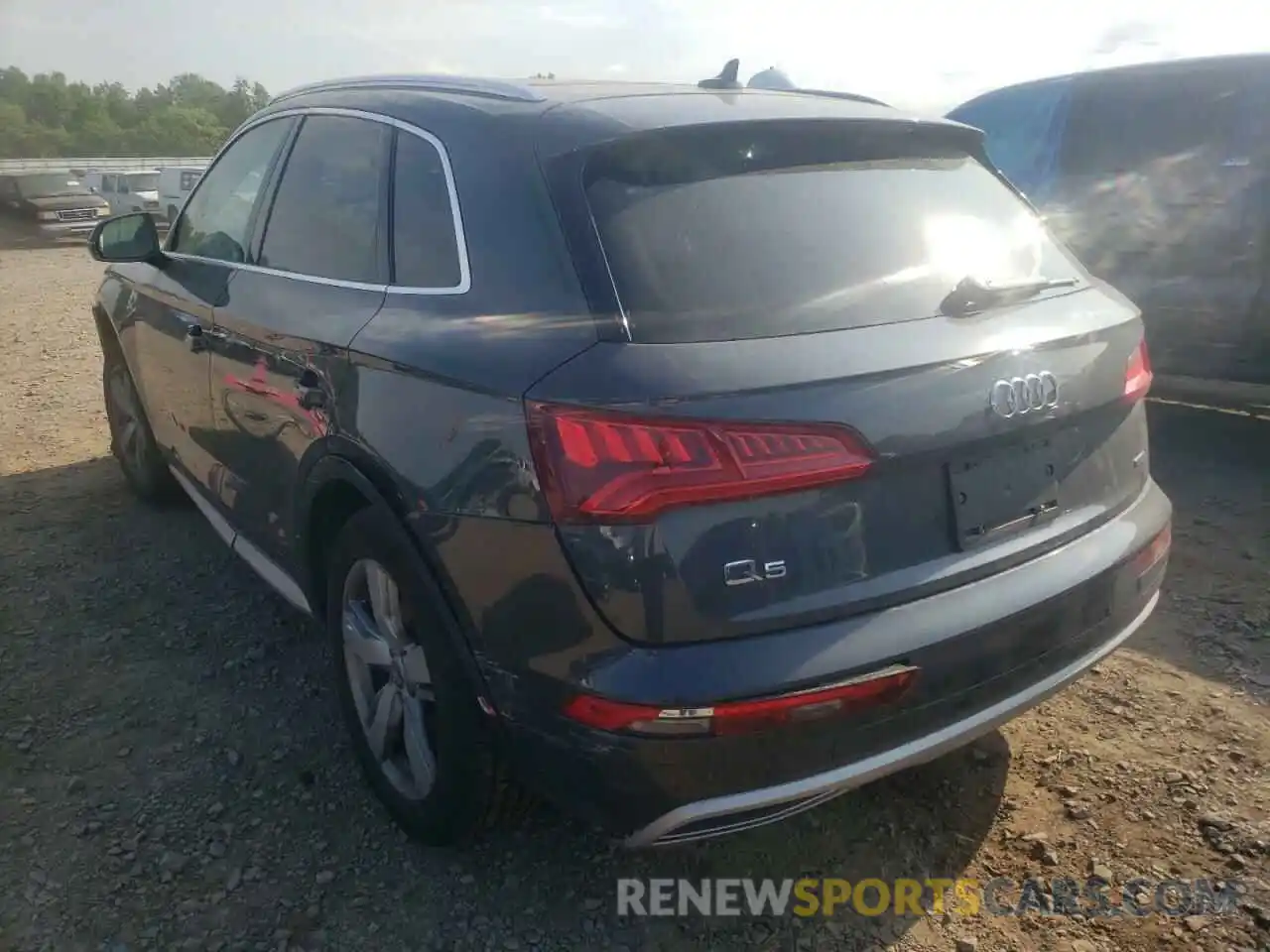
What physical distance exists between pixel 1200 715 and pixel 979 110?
431cm

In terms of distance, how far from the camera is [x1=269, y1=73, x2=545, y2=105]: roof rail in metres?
2.54

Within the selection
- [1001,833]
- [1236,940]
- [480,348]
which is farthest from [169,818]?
[1236,940]

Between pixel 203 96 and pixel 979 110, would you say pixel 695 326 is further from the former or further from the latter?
pixel 203 96

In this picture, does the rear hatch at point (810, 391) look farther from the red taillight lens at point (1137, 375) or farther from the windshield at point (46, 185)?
the windshield at point (46, 185)

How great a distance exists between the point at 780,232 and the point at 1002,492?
71 cm

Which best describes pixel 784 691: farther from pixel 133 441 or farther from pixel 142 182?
pixel 142 182

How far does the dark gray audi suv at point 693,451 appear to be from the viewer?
1.87 m

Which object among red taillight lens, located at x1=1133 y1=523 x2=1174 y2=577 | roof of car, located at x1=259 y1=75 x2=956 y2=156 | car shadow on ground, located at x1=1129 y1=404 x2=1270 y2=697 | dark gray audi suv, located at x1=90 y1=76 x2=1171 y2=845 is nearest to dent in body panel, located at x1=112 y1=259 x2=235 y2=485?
dark gray audi suv, located at x1=90 y1=76 x2=1171 y2=845

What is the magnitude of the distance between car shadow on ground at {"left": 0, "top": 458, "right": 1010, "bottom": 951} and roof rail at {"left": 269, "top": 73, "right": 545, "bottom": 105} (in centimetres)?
177

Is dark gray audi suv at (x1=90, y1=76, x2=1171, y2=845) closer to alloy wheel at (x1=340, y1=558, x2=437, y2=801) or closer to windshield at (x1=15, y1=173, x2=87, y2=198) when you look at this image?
alloy wheel at (x1=340, y1=558, x2=437, y2=801)

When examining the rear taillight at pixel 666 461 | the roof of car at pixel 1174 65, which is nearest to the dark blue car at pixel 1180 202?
the roof of car at pixel 1174 65

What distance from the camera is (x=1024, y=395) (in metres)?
2.13

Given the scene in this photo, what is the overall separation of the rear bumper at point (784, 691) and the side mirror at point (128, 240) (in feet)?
9.25

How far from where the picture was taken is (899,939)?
7.61 feet
